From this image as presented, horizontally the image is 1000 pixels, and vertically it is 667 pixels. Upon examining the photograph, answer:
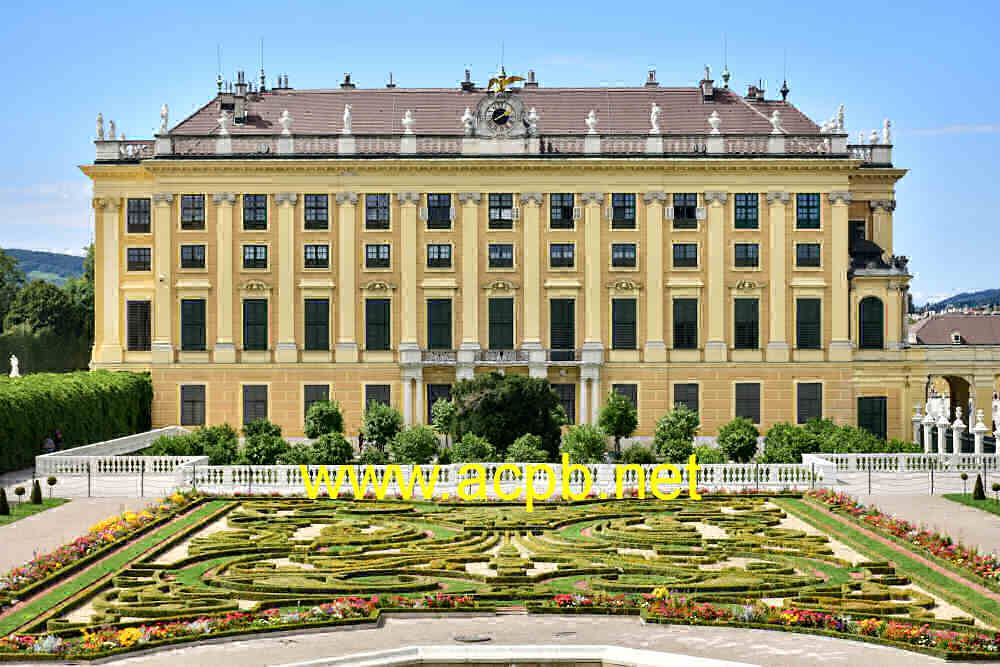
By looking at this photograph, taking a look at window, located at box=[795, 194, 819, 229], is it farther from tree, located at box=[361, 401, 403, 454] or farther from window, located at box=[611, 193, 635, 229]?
tree, located at box=[361, 401, 403, 454]

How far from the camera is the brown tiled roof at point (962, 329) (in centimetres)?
8931

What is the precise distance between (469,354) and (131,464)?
69.7ft

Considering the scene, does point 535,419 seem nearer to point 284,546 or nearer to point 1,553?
point 284,546

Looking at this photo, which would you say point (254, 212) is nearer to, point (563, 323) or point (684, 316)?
point (563, 323)

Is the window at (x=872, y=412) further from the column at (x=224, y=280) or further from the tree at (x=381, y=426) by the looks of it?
the column at (x=224, y=280)

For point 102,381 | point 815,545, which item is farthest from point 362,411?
point 815,545

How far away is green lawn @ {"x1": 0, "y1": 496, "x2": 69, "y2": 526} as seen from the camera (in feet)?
124

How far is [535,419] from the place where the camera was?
165ft

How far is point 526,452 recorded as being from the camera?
153 feet

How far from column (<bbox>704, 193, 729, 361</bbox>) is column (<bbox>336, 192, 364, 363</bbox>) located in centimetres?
1751

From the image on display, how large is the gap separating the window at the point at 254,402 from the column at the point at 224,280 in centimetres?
172

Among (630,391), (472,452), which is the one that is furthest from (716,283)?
(472,452)

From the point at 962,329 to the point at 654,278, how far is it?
3482cm

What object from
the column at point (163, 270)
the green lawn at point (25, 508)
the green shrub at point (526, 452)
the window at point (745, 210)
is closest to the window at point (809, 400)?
the window at point (745, 210)
